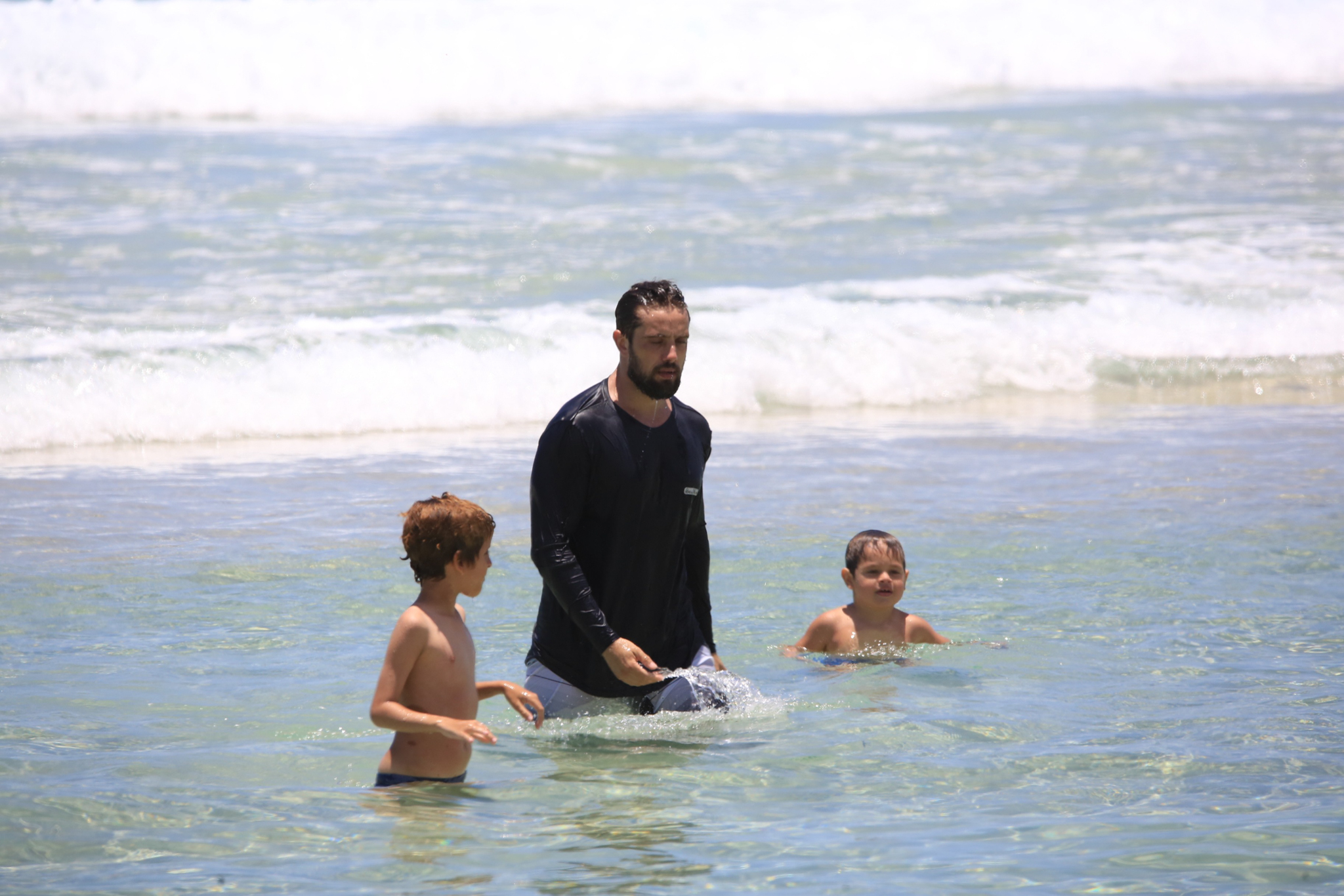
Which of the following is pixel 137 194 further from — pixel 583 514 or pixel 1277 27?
pixel 1277 27

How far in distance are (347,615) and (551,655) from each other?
7.52ft

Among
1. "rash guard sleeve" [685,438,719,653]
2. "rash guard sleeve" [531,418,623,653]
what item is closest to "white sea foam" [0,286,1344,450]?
"rash guard sleeve" [685,438,719,653]

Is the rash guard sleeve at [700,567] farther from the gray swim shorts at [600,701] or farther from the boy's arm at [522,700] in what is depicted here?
the boy's arm at [522,700]

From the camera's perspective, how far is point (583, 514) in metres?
4.95

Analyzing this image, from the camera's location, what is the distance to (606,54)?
3003 centimetres

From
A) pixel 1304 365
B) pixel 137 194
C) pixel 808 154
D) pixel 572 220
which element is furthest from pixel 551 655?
pixel 808 154

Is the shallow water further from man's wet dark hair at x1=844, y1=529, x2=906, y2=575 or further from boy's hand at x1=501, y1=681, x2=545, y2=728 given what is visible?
man's wet dark hair at x1=844, y1=529, x2=906, y2=575

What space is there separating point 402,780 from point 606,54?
27015mm

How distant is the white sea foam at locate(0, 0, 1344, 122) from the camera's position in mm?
26078

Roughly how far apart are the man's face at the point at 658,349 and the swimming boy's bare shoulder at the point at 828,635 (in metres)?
2.28

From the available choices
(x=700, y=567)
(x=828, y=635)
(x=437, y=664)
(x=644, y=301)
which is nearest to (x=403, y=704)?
(x=437, y=664)

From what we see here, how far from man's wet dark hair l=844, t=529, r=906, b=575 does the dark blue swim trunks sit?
2.78 metres

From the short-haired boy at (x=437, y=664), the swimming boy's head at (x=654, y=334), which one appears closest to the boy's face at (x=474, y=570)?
the short-haired boy at (x=437, y=664)

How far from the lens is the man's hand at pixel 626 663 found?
4766 millimetres
